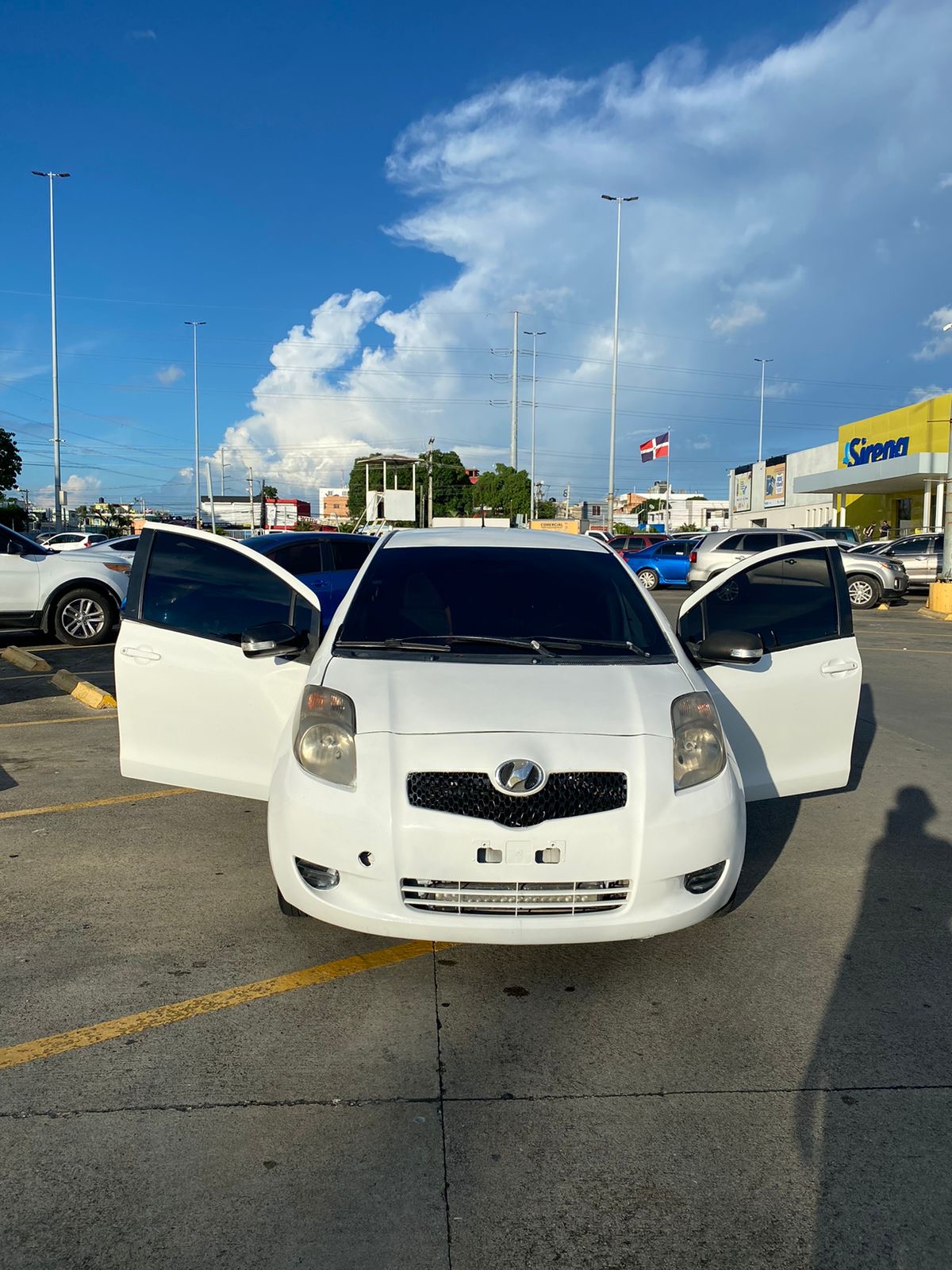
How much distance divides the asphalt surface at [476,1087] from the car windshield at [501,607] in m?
1.21

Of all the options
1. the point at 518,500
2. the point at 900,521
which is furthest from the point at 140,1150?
the point at 518,500

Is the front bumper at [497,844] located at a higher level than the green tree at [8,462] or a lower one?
lower

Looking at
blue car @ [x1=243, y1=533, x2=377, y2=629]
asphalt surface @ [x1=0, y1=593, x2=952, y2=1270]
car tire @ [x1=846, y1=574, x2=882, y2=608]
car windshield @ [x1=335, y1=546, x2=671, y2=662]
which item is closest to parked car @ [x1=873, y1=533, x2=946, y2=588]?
car tire @ [x1=846, y1=574, x2=882, y2=608]

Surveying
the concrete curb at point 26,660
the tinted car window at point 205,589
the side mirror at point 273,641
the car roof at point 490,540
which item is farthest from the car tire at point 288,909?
the concrete curb at point 26,660

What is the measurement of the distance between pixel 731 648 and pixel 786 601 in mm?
1283

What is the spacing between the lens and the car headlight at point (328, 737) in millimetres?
3568

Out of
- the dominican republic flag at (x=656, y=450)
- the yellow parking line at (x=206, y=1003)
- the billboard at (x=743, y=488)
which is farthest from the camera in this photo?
the billboard at (x=743, y=488)

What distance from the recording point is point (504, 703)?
362 cm

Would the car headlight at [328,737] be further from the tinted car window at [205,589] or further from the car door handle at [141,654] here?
the car door handle at [141,654]

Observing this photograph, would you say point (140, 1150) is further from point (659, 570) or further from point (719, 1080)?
point (659, 570)

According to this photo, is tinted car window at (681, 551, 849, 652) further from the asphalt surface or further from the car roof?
the asphalt surface

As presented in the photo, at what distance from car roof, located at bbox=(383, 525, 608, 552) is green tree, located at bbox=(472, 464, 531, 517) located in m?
95.9

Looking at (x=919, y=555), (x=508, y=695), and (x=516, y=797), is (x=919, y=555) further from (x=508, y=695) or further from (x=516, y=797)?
(x=516, y=797)

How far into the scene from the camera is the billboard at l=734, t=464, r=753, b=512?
68188mm
